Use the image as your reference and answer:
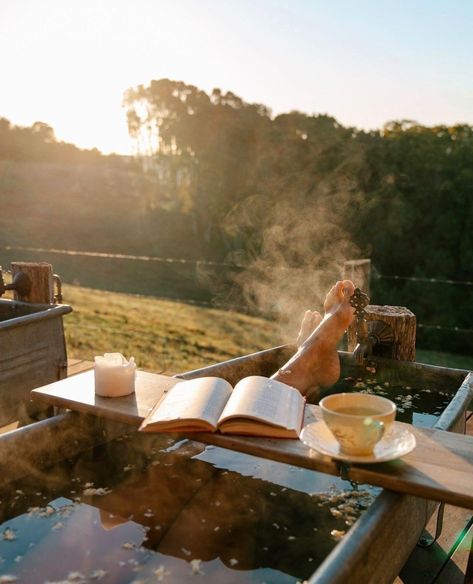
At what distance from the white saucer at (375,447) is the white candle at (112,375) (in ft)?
1.86

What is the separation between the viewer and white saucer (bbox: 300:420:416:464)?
116 cm

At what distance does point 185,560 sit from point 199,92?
18.9m

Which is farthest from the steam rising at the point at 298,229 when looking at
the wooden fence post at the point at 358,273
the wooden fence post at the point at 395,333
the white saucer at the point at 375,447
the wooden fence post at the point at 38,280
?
the white saucer at the point at 375,447

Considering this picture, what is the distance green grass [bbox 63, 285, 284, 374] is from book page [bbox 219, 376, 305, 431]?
3184mm

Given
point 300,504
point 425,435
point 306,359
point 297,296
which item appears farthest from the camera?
point 297,296

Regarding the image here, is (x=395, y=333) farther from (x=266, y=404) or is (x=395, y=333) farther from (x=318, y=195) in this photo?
(x=318, y=195)

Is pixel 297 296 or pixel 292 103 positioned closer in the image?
pixel 297 296

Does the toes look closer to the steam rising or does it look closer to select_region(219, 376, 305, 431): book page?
select_region(219, 376, 305, 431): book page

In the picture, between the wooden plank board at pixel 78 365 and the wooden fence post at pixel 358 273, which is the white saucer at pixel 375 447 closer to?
the wooden fence post at pixel 358 273

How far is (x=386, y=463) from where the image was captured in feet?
3.94

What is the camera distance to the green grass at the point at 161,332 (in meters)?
5.29

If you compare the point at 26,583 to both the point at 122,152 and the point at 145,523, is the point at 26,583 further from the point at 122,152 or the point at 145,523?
the point at 122,152

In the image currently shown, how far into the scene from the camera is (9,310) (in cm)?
327

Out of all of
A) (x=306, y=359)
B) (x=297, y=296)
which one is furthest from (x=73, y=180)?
(x=306, y=359)
